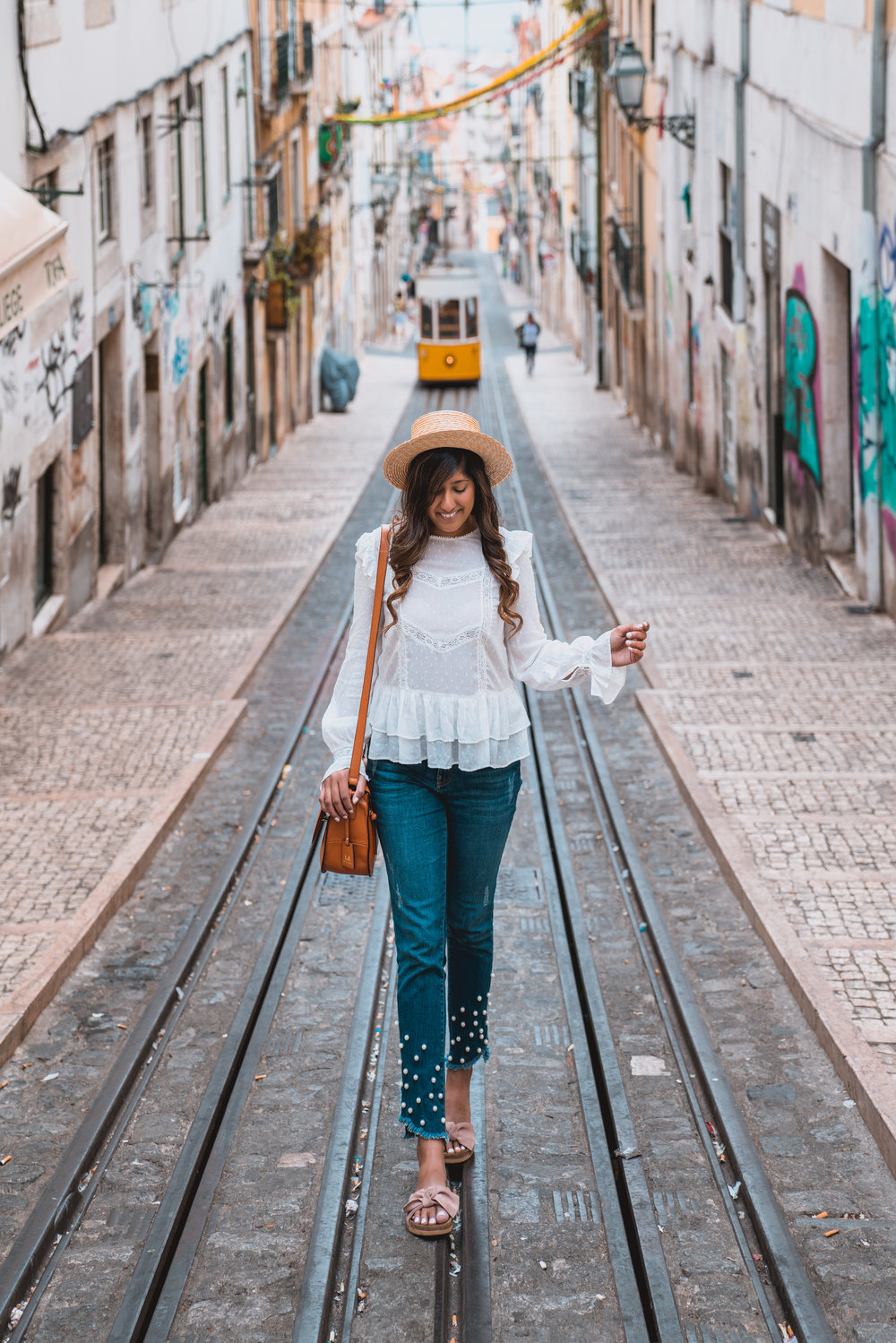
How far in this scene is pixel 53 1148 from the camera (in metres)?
4.59

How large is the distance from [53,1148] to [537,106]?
6679 cm

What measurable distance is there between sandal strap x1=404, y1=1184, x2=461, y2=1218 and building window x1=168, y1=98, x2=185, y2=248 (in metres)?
15.1

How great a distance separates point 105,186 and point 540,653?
12016 millimetres

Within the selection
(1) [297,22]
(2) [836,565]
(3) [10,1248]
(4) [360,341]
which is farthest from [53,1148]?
(4) [360,341]

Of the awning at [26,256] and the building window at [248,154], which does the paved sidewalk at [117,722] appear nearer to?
the awning at [26,256]

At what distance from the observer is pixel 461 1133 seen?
14.3 feet

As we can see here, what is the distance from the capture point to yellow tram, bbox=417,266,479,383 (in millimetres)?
38031

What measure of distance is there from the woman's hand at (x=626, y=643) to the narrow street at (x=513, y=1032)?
1.38 metres

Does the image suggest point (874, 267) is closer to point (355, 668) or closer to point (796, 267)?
point (796, 267)

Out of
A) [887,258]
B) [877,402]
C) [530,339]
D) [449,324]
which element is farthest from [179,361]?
[530,339]

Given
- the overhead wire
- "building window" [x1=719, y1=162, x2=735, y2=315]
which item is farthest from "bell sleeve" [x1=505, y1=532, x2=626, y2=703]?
the overhead wire

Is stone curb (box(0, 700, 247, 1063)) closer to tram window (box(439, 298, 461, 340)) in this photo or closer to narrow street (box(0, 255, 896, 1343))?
narrow street (box(0, 255, 896, 1343))

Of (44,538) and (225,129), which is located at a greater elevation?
(225,129)

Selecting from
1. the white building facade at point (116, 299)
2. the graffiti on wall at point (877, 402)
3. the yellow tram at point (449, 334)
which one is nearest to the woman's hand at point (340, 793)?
the white building facade at point (116, 299)
